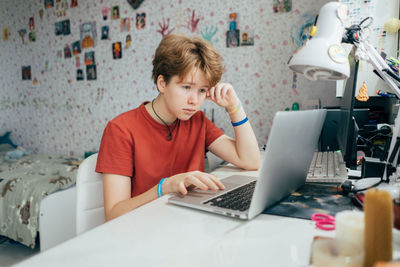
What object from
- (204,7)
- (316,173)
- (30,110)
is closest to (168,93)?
(316,173)

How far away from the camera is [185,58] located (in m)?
1.04

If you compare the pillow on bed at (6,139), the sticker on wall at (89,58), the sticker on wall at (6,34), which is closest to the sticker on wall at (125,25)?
the sticker on wall at (89,58)

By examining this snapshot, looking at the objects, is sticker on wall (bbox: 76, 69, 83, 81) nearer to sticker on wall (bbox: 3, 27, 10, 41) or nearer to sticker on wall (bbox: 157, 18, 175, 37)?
sticker on wall (bbox: 157, 18, 175, 37)

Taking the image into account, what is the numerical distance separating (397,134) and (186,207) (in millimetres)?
698

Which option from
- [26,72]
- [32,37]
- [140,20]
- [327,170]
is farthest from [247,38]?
[26,72]

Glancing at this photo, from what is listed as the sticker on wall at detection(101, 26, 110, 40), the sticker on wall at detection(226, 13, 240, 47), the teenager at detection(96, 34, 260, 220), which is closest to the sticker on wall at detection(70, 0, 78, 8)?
the sticker on wall at detection(101, 26, 110, 40)

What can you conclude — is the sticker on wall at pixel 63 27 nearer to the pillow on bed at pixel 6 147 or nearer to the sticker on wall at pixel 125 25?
the sticker on wall at pixel 125 25

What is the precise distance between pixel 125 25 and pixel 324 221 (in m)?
2.48

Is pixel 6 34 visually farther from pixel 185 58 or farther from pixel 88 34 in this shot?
pixel 185 58

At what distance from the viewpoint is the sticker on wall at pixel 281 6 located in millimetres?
2041

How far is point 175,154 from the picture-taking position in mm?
1199

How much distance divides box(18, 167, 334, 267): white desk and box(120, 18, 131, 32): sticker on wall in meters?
2.28

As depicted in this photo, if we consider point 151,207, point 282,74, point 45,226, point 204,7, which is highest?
point 204,7

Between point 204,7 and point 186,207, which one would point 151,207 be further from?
point 204,7
